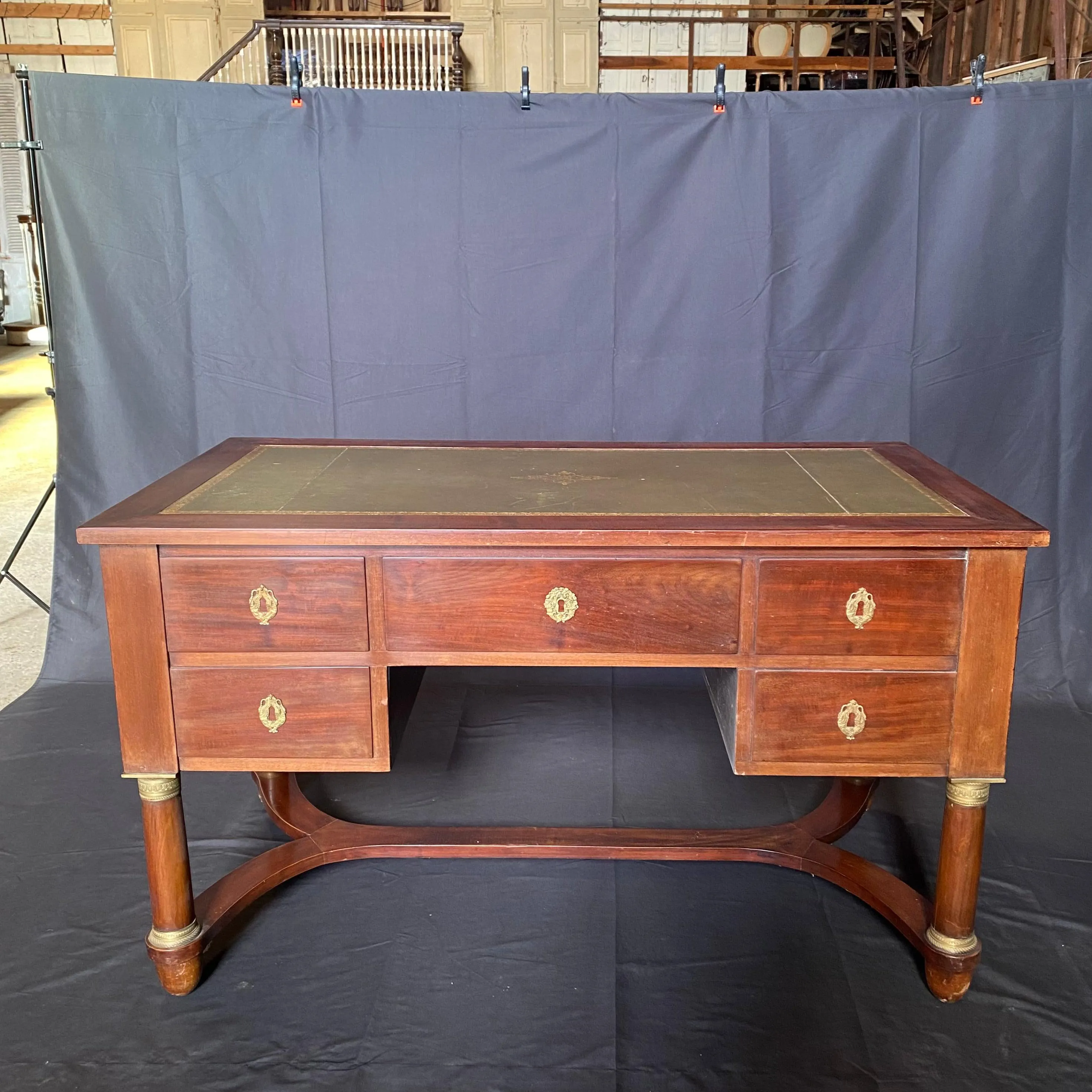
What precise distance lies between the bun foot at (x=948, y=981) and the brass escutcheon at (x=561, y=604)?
2.97 ft

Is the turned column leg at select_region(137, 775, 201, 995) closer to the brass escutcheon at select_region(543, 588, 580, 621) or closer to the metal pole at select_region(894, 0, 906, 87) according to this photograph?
the brass escutcheon at select_region(543, 588, 580, 621)

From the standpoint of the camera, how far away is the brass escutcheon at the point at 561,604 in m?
1.66

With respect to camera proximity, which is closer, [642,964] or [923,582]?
[923,582]

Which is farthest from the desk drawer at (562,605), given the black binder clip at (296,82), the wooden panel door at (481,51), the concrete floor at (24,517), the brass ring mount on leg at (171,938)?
the wooden panel door at (481,51)

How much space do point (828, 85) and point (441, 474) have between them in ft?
26.2

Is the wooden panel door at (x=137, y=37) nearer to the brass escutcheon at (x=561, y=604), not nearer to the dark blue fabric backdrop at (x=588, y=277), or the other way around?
the dark blue fabric backdrop at (x=588, y=277)

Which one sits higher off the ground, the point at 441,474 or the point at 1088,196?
the point at 1088,196

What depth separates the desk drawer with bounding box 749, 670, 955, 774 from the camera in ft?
5.54

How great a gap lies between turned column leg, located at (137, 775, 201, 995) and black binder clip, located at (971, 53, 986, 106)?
8.17 ft

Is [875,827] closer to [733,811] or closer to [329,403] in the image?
[733,811]

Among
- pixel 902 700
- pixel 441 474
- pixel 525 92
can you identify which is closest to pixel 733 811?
pixel 902 700

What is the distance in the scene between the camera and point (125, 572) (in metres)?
1.64

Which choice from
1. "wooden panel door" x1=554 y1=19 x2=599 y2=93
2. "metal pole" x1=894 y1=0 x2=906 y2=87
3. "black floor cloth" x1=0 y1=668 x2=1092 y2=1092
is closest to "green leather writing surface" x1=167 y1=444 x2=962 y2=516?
"black floor cloth" x1=0 y1=668 x2=1092 y2=1092

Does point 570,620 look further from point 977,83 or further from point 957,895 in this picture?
point 977,83
